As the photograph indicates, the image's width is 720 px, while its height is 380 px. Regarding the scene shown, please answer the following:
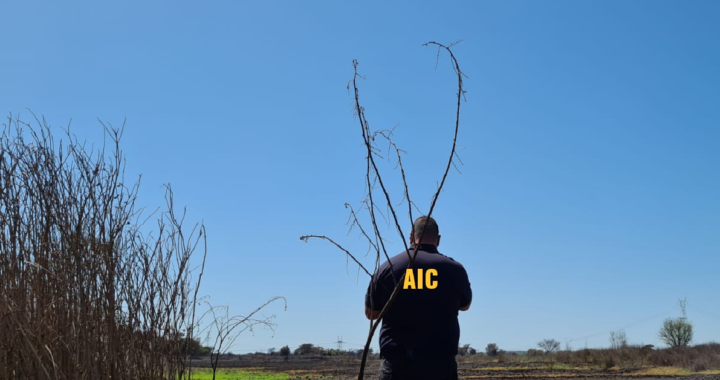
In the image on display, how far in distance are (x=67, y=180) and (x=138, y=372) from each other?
1157 mm

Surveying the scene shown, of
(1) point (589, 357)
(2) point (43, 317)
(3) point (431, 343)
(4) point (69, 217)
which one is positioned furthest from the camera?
(1) point (589, 357)

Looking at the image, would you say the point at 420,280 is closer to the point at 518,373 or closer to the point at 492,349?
the point at 518,373

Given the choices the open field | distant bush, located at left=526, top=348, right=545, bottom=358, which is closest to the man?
the open field

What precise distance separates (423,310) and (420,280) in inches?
5.6

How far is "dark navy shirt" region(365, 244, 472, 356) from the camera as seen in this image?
3.31m

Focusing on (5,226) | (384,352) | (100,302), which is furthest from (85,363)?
(384,352)

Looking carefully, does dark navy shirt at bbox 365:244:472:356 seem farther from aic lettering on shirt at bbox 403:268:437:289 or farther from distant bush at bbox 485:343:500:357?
distant bush at bbox 485:343:500:357

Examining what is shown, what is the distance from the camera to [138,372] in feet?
12.3

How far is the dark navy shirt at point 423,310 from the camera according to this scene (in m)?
3.31

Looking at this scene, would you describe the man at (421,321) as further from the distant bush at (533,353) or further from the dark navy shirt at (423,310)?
the distant bush at (533,353)

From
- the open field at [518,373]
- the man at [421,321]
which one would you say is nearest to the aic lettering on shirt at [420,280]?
the man at [421,321]

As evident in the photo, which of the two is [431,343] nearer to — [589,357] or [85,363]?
[85,363]

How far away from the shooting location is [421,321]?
333 centimetres

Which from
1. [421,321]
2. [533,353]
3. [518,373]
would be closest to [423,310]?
[421,321]
